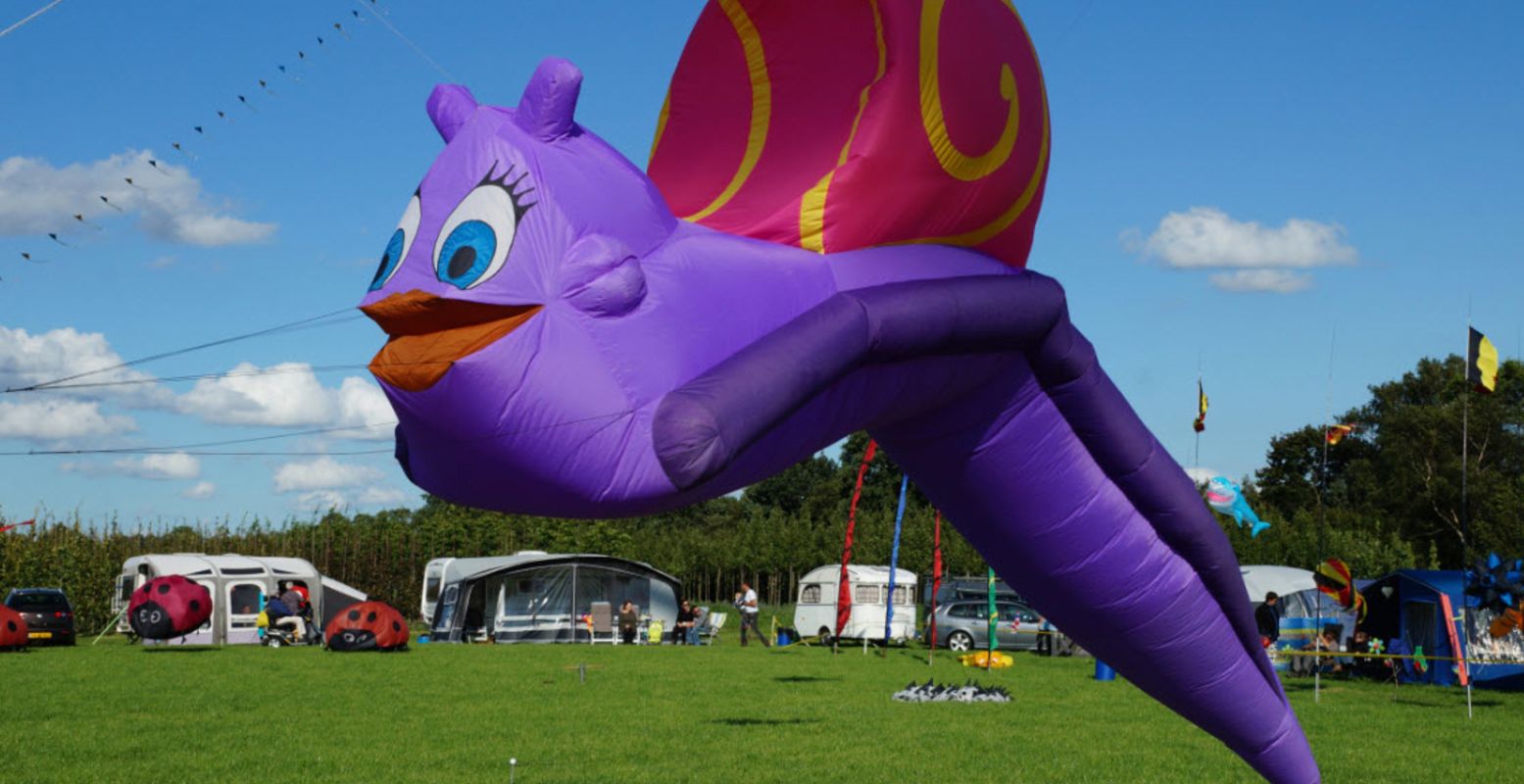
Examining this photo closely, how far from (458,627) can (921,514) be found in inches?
709

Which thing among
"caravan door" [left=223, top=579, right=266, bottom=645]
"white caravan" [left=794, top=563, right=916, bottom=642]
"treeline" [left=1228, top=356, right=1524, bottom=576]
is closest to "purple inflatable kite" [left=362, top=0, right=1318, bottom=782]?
"white caravan" [left=794, top=563, right=916, bottom=642]

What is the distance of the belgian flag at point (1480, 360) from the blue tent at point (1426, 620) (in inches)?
377

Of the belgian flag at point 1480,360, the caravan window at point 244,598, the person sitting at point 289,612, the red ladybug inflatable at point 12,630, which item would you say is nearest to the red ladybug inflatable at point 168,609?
the red ladybug inflatable at point 12,630

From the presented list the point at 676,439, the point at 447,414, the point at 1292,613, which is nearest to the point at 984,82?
the point at 676,439

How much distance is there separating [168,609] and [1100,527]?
23.4 metres

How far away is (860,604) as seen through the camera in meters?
32.0

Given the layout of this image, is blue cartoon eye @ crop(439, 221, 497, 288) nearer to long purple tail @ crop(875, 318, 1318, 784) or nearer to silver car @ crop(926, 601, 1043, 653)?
long purple tail @ crop(875, 318, 1318, 784)

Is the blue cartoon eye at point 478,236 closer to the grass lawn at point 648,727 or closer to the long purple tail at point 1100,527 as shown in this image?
the long purple tail at point 1100,527

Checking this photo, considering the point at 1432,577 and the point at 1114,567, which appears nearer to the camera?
the point at 1114,567

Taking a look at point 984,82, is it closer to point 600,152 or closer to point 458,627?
point 600,152

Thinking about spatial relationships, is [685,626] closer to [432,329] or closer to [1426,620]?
[1426,620]

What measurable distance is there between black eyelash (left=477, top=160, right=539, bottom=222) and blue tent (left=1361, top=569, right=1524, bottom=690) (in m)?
20.2

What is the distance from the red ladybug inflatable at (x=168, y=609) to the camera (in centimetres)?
2594

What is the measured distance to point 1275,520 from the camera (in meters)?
40.2
